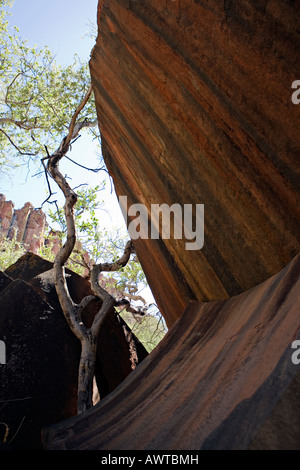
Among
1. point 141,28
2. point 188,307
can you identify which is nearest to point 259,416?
point 188,307

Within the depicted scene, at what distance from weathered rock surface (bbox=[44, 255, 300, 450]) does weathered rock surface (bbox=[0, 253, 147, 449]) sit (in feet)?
5.33

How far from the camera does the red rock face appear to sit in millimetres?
2453

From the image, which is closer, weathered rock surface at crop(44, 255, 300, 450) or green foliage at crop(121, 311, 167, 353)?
weathered rock surface at crop(44, 255, 300, 450)

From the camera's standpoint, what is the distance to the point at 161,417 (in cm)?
226

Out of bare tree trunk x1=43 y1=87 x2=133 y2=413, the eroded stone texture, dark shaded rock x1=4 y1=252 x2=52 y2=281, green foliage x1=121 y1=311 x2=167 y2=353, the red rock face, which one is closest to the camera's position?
the red rock face

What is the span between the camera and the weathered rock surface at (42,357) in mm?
4539

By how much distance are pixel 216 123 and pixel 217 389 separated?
6.49ft

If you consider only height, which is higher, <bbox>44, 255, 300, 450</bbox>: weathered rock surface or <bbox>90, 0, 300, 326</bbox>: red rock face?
<bbox>90, 0, 300, 326</bbox>: red rock face

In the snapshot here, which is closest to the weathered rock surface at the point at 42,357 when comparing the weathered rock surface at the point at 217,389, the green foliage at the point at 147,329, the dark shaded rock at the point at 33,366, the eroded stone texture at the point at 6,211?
the dark shaded rock at the point at 33,366

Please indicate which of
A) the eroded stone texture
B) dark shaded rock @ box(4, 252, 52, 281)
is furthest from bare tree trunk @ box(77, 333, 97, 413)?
the eroded stone texture

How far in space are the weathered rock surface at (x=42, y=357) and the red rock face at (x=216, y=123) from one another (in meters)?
1.97

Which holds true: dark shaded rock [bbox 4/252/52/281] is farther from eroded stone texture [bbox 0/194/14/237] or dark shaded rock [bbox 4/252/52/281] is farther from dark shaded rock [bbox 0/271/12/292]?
eroded stone texture [bbox 0/194/14/237]

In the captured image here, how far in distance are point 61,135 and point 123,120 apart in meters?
7.89

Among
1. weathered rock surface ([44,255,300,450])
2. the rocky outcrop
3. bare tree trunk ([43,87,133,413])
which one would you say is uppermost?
the rocky outcrop
